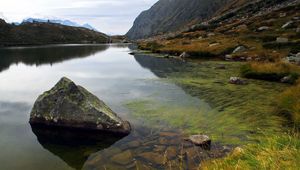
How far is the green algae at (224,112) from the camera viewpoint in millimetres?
14513

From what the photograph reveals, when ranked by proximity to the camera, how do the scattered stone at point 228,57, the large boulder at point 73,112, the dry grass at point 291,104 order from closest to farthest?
the dry grass at point 291,104 < the large boulder at point 73,112 < the scattered stone at point 228,57

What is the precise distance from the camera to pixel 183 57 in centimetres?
5534

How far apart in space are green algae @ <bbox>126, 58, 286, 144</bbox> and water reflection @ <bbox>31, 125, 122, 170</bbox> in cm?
334

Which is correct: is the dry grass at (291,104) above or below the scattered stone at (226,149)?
above

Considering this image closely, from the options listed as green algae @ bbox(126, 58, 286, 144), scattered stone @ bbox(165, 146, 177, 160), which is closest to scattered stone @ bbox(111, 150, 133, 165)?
scattered stone @ bbox(165, 146, 177, 160)

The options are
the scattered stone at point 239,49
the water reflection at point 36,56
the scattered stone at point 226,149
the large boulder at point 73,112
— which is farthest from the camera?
the water reflection at point 36,56

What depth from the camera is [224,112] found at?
1780 centimetres

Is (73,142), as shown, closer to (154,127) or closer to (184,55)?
(154,127)

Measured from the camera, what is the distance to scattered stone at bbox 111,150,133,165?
37.1 ft

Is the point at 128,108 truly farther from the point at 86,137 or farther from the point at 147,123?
the point at 86,137

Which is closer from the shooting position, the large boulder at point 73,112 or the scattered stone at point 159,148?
the scattered stone at point 159,148

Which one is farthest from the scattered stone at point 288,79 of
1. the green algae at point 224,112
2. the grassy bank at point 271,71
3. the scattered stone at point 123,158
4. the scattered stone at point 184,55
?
the scattered stone at point 184,55

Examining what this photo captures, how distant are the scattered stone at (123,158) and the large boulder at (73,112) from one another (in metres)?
2.53

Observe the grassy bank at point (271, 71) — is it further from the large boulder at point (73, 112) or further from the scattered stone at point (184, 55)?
the scattered stone at point (184, 55)
